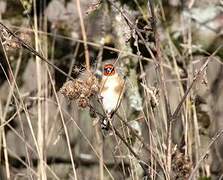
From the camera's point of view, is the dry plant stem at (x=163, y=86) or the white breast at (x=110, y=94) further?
the white breast at (x=110, y=94)

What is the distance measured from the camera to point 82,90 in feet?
3.51

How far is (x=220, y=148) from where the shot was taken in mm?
2291

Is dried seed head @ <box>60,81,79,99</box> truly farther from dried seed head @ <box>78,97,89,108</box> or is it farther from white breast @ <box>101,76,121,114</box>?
white breast @ <box>101,76,121,114</box>

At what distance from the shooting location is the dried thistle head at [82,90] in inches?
42.0

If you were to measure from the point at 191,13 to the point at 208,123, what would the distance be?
1.38 ft

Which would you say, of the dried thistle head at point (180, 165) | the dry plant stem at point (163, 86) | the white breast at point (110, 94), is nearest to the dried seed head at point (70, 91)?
the dry plant stem at point (163, 86)

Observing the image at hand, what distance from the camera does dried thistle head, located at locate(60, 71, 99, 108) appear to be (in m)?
1.07

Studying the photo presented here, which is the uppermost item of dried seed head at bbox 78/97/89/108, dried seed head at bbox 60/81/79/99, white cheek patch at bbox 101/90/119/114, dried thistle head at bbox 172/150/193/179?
dried seed head at bbox 60/81/79/99

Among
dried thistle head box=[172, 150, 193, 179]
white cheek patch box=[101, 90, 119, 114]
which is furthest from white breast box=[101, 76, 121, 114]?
dried thistle head box=[172, 150, 193, 179]

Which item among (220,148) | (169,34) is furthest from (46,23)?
(220,148)

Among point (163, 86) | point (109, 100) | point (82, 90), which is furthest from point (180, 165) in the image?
point (82, 90)

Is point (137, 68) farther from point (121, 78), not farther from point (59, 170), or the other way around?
point (121, 78)

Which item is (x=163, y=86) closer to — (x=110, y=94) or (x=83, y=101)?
(x=83, y=101)

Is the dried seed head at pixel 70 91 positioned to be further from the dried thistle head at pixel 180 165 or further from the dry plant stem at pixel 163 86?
the dried thistle head at pixel 180 165
